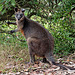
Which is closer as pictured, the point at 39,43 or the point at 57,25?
the point at 39,43

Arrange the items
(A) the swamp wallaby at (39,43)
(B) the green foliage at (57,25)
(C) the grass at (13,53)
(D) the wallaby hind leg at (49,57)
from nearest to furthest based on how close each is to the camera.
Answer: (D) the wallaby hind leg at (49,57)
(A) the swamp wallaby at (39,43)
(C) the grass at (13,53)
(B) the green foliage at (57,25)

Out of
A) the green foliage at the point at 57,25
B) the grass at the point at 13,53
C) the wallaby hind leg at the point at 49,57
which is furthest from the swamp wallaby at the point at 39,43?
the green foliage at the point at 57,25

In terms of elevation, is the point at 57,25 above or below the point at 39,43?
above

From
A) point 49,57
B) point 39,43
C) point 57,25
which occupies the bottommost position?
point 49,57

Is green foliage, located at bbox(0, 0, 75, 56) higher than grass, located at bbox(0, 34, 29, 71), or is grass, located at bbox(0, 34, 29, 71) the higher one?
green foliage, located at bbox(0, 0, 75, 56)

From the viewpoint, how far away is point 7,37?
704 cm

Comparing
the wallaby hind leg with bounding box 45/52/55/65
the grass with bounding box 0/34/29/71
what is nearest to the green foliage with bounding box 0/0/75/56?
the grass with bounding box 0/34/29/71

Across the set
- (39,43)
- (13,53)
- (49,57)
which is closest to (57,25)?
(39,43)

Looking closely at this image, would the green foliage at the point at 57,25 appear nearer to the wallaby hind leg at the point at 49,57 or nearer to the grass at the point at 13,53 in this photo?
the grass at the point at 13,53

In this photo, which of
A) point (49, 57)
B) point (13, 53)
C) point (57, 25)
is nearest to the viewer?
point (49, 57)

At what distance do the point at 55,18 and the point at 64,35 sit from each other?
800 mm

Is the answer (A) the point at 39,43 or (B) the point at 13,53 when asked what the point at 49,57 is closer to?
(A) the point at 39,43

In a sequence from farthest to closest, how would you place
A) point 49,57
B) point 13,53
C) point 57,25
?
point 57,25 < point 13,53 < point 49,57

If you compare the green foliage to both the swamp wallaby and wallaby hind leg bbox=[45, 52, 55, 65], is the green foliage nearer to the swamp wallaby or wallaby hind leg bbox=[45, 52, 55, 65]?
the swamp wallaby
